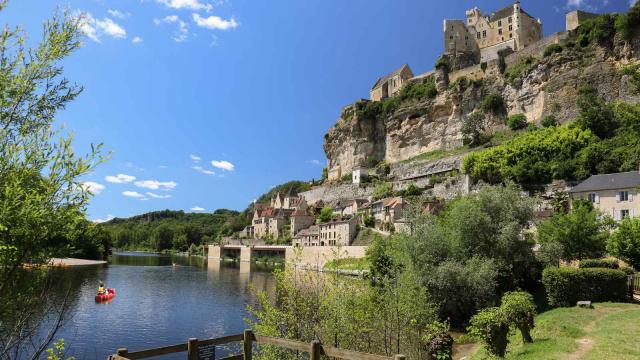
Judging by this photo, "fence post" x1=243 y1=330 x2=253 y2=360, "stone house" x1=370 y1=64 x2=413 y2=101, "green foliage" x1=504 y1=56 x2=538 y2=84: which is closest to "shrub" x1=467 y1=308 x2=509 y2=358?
"fence post" x1=243 y1=330 x2=253 y2=360

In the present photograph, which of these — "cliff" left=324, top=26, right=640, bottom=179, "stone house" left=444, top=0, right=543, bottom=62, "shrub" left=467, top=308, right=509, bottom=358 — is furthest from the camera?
"stone house" left=444, top=0, right=543, bottom=62

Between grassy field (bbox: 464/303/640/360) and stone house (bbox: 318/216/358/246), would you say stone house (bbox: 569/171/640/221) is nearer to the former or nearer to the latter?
grassy field (bbox: 464/303/640/360)

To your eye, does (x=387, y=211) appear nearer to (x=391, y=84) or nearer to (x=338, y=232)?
(x=338, y=232)

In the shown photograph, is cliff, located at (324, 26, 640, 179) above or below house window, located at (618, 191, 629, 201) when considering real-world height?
above

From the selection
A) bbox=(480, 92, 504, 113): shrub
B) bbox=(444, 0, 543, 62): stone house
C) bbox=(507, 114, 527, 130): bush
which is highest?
bbox=(444, 0, 543, 62): stone house

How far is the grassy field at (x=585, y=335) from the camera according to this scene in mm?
11469

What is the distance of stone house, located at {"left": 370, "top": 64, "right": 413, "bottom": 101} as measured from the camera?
3533 inches

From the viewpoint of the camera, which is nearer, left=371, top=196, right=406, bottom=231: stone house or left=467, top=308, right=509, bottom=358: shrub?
left=467, top=308, right=509, bottom=358: shrub

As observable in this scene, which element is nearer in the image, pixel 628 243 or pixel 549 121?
pixel 628 243

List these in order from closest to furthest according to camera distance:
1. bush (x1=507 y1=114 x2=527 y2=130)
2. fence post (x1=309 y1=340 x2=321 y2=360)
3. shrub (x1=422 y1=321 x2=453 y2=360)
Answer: fence post (x1=309 y1=340 x2=321 y2=360) < shrub (x1=422 y1=321 x2=453 y2=360) < bush (x1=507 y1=114 x2=527 y2=130)

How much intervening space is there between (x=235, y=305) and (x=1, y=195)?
29558mm

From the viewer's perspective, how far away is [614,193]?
3466 cm

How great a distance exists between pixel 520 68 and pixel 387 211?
27.7 meters

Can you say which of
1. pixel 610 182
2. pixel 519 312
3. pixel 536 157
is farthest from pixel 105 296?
pixel 536 157
